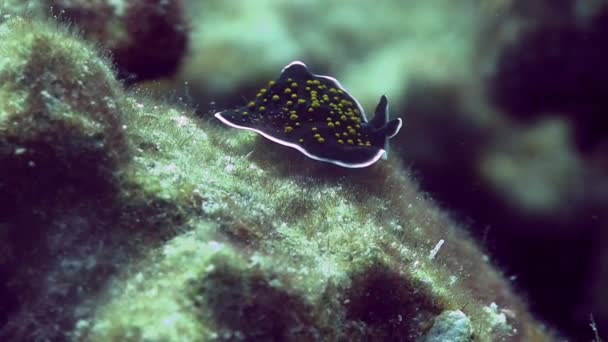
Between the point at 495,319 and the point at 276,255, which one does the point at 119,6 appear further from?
the point at 495,319

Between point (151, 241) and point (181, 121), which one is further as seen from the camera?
point (181, 121)

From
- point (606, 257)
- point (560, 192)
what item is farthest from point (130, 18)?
point (606, 257)

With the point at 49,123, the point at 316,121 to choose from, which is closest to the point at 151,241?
the point at 49,123

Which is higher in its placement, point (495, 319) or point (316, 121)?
point (316, 121)

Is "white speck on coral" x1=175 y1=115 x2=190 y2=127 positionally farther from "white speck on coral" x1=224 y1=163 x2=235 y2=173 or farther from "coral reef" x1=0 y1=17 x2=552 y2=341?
"white speck on coral" x1=224 y1=163 x2=235 y2=173

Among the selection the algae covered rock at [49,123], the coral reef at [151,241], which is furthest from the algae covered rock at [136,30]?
the algae covered rock at [49,123]

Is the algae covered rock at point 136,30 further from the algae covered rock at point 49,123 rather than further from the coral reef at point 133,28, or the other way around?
the algae covered rock at point 49,123

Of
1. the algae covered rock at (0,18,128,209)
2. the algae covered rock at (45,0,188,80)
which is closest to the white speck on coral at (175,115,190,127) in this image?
the algae covered rock at (45,0,188,80)
